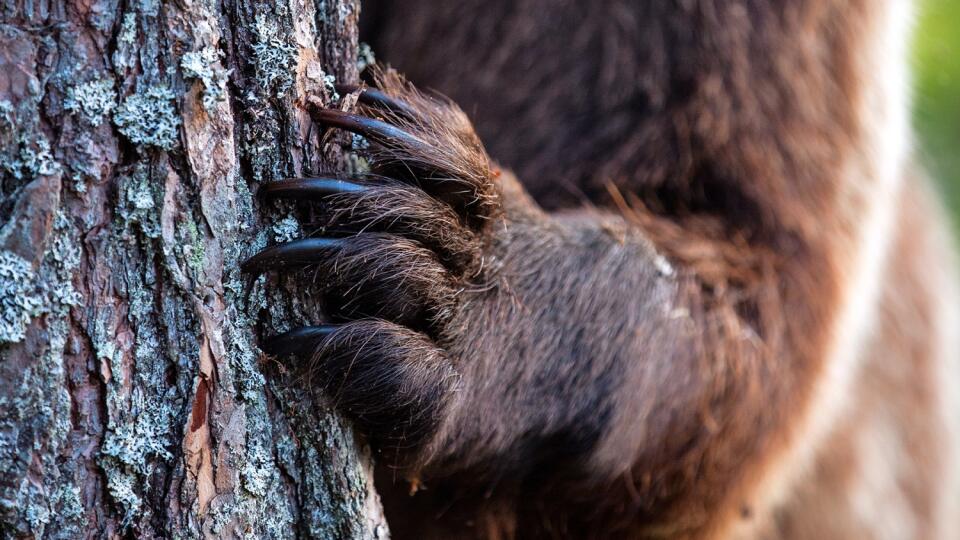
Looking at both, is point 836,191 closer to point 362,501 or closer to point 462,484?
point 462,484

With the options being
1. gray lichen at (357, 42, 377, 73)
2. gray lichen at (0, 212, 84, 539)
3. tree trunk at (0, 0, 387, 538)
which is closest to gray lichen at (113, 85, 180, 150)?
tree trunk at (0, 0, 387, 538)

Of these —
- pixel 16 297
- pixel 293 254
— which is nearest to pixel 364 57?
pixel 293 254

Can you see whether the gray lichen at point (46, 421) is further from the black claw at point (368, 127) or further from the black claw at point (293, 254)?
the black claw at point (368, 127)

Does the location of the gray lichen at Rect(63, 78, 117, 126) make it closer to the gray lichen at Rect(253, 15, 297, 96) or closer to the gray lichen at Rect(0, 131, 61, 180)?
the gray lichen at Rect(0, 131, 61, 180)

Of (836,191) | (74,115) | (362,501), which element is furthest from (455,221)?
(836,191)

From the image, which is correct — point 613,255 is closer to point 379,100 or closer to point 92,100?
point 379,100

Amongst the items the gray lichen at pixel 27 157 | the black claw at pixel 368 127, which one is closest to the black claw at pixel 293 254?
the black claw at pixel 368 127
